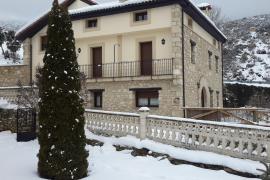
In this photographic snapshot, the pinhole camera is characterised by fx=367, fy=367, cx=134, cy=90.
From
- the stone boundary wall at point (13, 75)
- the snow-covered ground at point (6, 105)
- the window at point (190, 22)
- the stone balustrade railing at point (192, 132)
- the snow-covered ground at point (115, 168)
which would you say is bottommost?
the snow-covered ground at point (115, 168)

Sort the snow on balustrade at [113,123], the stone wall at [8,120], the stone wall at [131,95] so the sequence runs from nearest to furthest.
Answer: the snow on balustrade at [113,123] → the stone wall at [8,120] → the stone wall at [131,95]

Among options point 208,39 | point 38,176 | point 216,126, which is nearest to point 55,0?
point 38,176

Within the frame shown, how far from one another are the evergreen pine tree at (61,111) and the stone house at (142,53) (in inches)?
334

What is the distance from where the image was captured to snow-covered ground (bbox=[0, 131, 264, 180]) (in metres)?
8.32

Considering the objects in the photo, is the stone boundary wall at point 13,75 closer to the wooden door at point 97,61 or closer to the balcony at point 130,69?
the balcony at point 130,69

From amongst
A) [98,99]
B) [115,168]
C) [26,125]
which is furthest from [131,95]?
[115,168]

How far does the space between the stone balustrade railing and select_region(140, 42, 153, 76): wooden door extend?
6.35 m

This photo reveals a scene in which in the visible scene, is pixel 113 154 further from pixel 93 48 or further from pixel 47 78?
pixel 93 48

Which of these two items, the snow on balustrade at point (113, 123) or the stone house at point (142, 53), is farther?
the stone house at point (142, 53)

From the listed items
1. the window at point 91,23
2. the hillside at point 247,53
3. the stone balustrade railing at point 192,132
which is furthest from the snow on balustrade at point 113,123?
the hillside at point 247,53

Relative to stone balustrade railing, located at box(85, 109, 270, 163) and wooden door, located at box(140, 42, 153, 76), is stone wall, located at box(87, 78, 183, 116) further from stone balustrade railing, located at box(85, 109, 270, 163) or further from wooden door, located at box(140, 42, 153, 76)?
stone balustrade railing, located at box(85, 109, 270, 163)

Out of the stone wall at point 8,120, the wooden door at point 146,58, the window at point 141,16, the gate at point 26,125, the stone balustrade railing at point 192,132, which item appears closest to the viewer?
the stone balustrade railing at point 192,132

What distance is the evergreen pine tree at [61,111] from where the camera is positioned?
323 inches

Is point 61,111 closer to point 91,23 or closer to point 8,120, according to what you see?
point 8,120
